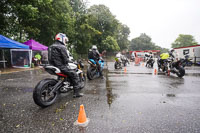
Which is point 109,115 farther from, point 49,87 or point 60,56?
point 60,56

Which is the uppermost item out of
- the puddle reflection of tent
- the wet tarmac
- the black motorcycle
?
the puddle reflection of tent

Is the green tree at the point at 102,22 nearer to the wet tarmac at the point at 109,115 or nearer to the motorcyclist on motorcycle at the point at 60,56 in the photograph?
the motorcyclist on motorcycle at the point at 60,56

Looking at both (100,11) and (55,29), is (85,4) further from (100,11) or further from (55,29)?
(55,29)

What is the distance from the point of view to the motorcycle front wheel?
9.63 feet

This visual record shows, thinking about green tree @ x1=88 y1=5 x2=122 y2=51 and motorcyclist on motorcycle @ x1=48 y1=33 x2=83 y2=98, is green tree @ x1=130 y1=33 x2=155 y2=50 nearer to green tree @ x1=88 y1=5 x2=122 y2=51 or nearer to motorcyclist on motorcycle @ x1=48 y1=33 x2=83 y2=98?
green tree @ x1=88 y1=5 x2=122 y2=51

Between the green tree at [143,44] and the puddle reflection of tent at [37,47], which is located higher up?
the green tree at [143,44]

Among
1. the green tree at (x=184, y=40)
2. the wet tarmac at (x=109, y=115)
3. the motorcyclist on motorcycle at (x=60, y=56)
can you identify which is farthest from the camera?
the green tree at (x=184, y=40)

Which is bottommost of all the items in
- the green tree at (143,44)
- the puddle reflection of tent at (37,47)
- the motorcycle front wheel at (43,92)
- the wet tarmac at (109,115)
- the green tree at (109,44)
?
the wet tarmac at (109,115)

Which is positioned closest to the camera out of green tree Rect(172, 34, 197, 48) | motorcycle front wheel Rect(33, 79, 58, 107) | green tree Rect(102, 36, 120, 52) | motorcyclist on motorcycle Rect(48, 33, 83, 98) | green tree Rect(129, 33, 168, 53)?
motorcycle front wheel Rect(33, 79, 58, 107)

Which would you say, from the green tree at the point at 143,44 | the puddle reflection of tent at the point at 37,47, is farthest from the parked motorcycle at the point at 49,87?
the green tree at the point at 143,44

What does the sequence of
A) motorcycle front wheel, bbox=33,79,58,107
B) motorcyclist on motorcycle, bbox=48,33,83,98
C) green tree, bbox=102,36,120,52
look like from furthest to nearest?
green tree, bbox=102,36,120,52
motorcyclist on motorcycle, bbox=48,33,83,98
motorcycle front wheel, bbox=33,79,58,107

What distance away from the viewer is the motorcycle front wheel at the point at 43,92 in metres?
2.94

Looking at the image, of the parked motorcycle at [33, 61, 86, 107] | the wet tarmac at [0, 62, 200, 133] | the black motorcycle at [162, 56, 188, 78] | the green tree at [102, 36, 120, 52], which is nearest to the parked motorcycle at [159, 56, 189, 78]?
the black motorcycle at [162, 56, 188, 78]

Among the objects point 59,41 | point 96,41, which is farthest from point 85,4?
point 59,41
